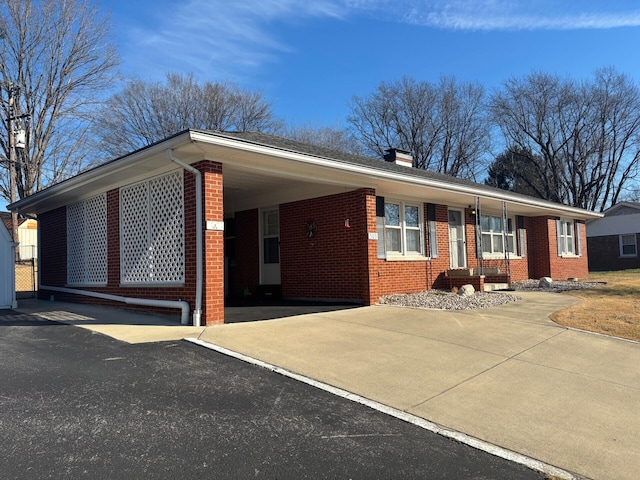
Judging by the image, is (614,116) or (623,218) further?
(614,116)

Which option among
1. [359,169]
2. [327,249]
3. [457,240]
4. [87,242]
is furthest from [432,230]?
[87,242]

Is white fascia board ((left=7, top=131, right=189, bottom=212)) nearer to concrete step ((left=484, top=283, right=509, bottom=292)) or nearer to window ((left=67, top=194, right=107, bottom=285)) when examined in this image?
window ((left=67, top=194, right=107, bottom=285))

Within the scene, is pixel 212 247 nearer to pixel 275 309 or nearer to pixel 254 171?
pixel 254 171

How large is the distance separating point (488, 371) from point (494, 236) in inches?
461

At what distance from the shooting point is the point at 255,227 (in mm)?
13016

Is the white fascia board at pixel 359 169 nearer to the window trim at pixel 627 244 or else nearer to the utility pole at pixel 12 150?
the window trim at pixel 627 244

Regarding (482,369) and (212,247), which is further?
(212,247)

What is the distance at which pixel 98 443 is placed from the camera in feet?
11.0

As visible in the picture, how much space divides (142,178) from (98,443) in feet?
21.7

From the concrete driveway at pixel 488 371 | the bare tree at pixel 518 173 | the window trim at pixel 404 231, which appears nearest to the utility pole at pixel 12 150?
the window trim at pixel 404 231

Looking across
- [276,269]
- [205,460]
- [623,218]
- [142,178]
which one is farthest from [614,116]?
[205,460]

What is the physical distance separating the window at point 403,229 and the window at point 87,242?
6736 mm

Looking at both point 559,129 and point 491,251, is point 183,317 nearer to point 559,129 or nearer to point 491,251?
point 491,251

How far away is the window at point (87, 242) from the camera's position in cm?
1073
